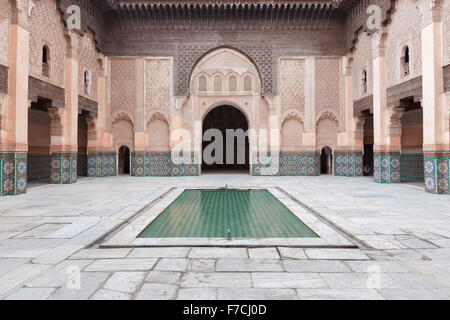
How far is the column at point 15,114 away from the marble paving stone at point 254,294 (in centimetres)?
591

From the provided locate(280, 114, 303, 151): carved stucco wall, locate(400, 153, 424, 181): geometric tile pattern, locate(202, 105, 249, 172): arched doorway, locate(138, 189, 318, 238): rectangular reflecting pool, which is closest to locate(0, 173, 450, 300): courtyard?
locate(138, 189, 318, 238): rectangular reflecting pool

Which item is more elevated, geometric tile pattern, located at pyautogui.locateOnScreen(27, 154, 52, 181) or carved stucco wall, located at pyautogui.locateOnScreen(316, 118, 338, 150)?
carved stucco wall, located at pyautogui.locateOnScreen(316, 118, 338, 150)

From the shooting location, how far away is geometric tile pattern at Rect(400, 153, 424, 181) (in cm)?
905

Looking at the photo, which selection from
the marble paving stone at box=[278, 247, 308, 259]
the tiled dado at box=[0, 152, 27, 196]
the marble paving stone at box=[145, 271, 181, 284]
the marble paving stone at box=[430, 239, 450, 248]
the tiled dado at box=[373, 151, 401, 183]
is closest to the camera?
the marble paving stone at box=[145, 271, 181, 284]

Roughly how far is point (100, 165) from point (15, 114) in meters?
4.54

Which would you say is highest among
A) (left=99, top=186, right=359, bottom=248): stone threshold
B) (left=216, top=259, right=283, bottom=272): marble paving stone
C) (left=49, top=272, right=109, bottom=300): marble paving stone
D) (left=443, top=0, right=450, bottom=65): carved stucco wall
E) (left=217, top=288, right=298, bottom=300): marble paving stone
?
(left=443, top=0, right=450, bottom=65): carved stucco wall

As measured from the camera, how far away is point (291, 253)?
7.77 ft

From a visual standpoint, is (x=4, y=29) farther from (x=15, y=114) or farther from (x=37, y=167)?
(x=37, y=167)

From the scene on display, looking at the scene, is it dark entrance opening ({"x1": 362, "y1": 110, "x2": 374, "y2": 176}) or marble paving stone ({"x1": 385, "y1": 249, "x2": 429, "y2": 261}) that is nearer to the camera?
marble paving stone ({"x1": 385, "y1": 249, "x2": 429, "y2": 261})

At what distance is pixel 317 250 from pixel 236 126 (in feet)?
46.4

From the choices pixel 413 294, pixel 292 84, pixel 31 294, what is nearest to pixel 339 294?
pixel 413 294

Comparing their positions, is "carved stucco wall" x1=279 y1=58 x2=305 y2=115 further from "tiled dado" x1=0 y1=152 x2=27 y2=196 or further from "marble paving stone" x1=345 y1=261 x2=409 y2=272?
"marble paving stone" x1=345 y1=261 x2=409 y2=272

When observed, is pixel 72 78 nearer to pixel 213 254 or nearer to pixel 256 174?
pixel 256 174
